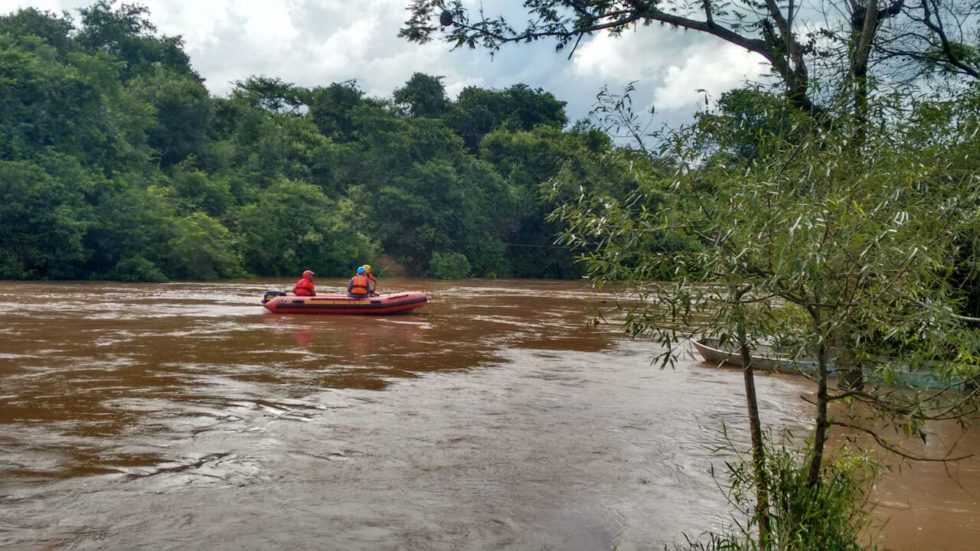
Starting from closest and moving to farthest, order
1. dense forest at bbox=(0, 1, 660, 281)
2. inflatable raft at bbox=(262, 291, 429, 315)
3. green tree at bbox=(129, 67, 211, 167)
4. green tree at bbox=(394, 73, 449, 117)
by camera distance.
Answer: inflatable raft at bbox=(262, 291, 429, 315) < dense forest at bbox=(0, 1, 660, 281) < green tree at bbox=(129, 67, 211, 167) < green tree at bbox=(394, 73, 449, 117)

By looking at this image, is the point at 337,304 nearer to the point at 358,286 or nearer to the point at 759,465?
the point at 358,286

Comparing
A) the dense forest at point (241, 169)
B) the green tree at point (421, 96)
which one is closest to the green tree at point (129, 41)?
the dense forest at point (241, 169)

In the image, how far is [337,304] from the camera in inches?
682

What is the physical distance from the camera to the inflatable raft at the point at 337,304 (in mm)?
17094

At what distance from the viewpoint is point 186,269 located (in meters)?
28.5

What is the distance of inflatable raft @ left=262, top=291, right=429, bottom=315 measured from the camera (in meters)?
17.1

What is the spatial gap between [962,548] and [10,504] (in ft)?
18.4

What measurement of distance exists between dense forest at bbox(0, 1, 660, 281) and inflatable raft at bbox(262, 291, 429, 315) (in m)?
5.96

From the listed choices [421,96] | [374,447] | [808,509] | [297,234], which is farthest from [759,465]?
[421,96]

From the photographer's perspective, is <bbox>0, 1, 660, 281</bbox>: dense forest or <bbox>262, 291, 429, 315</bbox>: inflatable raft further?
<bbox>0, 1, 660, 281</bbox>: dense forest

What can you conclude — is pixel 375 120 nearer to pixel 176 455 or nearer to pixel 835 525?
pixel 176 455

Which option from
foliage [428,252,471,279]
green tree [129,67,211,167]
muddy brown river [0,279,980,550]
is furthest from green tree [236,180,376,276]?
muddy brown river [0,279,980,550]

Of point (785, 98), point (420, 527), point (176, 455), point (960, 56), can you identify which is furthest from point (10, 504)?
point (960, 56)

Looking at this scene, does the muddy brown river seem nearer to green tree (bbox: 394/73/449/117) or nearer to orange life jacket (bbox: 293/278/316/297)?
orange life jacket (bbox: 293/278/316/297)
